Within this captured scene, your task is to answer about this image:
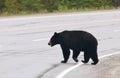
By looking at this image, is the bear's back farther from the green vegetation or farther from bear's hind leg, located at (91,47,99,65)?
the green vegetation

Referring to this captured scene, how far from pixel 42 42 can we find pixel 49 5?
20739 mm

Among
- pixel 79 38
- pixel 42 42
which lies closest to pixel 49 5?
pixel 42 42

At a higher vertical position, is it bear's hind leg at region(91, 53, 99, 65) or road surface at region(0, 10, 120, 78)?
bear's hind leg at region(91, 53, 99, 65)

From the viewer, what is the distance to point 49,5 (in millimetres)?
42062

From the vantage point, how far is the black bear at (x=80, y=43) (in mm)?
14273

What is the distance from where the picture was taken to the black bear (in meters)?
14.3

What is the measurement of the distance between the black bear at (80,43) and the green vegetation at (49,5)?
23717 mm

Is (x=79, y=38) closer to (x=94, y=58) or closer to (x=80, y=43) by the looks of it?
(x=80, y=43)

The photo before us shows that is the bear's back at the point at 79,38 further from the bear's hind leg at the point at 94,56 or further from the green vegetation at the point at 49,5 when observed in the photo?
the green vegetation at the point at 49,5

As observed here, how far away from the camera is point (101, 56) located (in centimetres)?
1714

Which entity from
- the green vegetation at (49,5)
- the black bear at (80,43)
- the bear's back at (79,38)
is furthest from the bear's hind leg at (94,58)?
the green vegetation at (49,5)

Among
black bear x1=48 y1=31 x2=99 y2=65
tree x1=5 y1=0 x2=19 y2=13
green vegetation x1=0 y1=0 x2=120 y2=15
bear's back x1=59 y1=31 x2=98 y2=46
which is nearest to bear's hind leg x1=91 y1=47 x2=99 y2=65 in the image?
black bear x1=48 y1=31 x2=99 y2=65

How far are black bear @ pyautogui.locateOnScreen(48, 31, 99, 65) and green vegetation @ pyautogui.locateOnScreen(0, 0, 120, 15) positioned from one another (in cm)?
2372

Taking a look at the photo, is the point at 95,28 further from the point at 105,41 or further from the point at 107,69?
the point at 107,69
